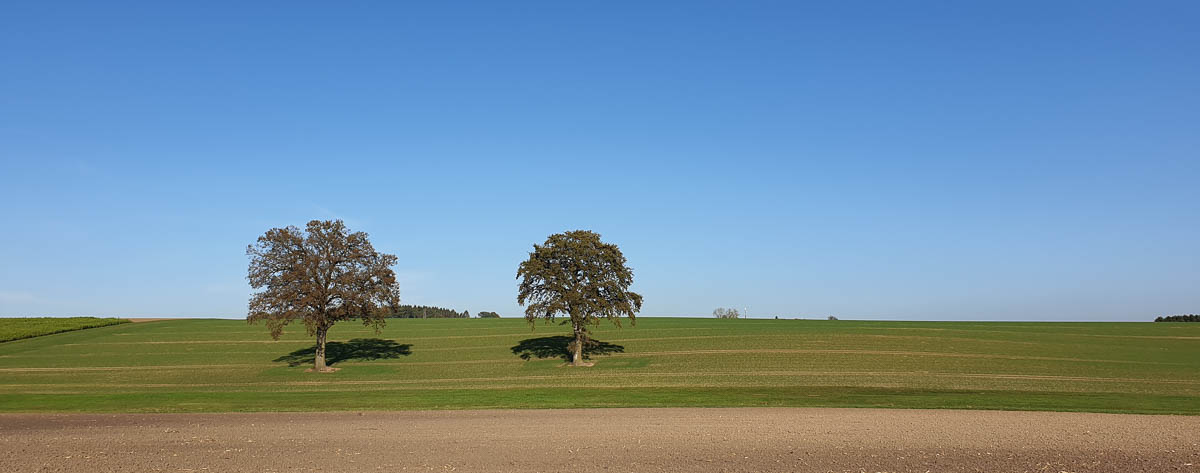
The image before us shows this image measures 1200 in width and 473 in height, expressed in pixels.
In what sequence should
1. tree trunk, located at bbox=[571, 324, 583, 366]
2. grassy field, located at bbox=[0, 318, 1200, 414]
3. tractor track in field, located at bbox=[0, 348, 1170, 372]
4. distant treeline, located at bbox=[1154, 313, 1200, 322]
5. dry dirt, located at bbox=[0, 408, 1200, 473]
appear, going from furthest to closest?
distant treeline, located at bbox=[1154, 313, 1200, 322] → tree trunk, located at bbox=[571, 324, 583, 366] → tractor track in field, located at bbox=[0, 348, 1170, 372] → grassy field, located at bbox=[0, 318, 1200, 414] → dry dirt, located at bbox=[0, 408, 1200, 473]

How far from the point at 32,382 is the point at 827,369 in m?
59.9

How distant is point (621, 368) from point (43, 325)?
3551 inches

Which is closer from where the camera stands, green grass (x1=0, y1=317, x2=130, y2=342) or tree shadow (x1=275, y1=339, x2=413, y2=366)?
tree shadow (x1=275, y1=339, x2=413, y2=366)

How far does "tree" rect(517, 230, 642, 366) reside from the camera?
202ft

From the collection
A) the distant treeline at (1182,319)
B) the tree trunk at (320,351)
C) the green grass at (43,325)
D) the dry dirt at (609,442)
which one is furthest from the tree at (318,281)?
the distant treeline at (1182,319)

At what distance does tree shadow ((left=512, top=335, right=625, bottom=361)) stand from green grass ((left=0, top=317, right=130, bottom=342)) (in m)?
64.8

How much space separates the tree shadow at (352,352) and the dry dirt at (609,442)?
35033mm

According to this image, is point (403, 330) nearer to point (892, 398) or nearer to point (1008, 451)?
point (892, 398)

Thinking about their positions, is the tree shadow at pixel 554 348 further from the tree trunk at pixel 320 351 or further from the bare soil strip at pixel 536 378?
the tree trunk at pixel 320 351

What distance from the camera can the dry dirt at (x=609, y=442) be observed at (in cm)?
1945

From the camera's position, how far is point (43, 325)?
10312 cm

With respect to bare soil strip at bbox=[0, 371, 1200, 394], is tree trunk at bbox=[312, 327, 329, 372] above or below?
above

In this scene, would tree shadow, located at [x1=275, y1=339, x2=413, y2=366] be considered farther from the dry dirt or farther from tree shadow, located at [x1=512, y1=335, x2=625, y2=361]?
the dry dirt

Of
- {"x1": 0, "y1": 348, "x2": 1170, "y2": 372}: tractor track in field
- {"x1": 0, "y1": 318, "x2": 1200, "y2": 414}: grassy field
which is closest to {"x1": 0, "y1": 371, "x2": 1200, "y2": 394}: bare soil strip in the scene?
{"x1": 0, "y1": 318, "x2": 1200, "y2": 414}: grassy field
